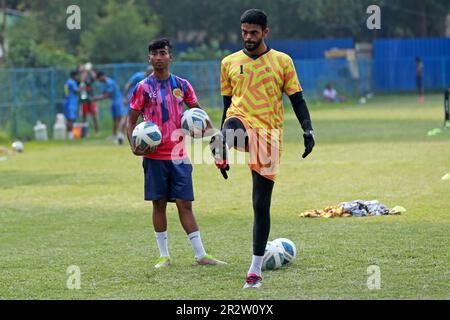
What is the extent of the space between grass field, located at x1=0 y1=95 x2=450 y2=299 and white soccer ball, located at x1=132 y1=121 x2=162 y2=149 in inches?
45.6

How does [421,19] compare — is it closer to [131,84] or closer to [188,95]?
[131,84]

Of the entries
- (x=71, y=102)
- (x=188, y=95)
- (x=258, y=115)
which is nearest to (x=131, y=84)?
(x=71, y=102)

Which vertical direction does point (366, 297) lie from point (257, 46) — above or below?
below

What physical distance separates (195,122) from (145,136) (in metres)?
0.48

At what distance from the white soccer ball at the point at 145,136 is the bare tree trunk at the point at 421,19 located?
5395 centimetres

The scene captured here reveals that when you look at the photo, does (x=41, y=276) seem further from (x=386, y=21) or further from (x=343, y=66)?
(x=386, y=21)

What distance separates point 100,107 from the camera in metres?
34.9

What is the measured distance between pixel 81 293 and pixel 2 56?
107 feet

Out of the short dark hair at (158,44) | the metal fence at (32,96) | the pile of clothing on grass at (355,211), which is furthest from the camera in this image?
the metal fence at (32,96)

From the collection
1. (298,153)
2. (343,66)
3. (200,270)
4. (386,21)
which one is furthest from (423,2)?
(200,270)

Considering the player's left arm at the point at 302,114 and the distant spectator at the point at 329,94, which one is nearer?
the player's left arm at the point at 302,114

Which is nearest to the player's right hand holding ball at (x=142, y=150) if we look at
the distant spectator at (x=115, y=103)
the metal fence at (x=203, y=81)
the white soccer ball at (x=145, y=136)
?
the white soccer ball at (x=145, y=136)

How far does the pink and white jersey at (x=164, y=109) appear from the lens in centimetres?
967

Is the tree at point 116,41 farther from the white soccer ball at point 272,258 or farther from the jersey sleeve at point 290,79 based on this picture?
the jersey sleeve at point 290,79
